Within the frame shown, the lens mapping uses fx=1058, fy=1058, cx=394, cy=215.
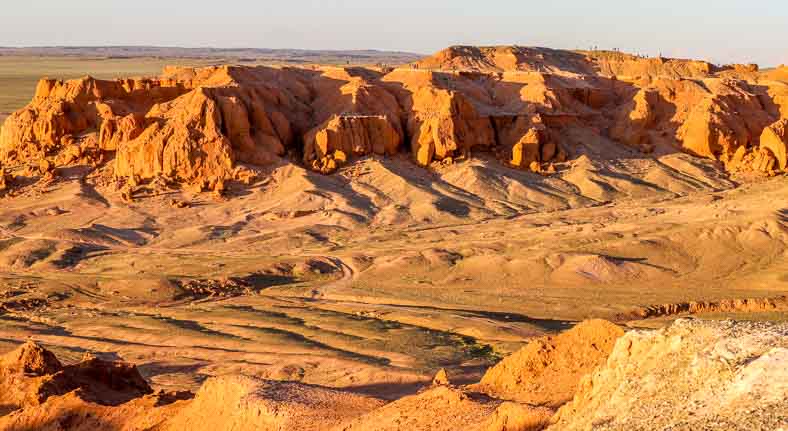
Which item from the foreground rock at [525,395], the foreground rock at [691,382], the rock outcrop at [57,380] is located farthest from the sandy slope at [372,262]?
the foreground rock at [691,382]

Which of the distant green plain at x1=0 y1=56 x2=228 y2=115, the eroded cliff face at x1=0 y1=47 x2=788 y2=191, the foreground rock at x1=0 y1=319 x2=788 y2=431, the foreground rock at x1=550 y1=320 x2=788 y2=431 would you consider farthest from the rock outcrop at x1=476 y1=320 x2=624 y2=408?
the distant green plain at x1=0 y1=56 x2=228 y2=115

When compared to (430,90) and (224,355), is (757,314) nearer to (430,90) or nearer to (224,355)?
(224,355)

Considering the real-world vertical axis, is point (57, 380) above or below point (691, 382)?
below

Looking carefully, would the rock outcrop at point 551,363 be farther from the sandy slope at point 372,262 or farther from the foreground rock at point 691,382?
the sandy slope at point 372,262

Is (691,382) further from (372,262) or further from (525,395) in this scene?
(372,262)

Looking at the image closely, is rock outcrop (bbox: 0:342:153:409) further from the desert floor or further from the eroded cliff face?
the eroded cliff face

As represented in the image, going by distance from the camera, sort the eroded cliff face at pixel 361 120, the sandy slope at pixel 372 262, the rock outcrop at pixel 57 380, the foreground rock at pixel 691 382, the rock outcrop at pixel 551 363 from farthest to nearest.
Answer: the eroded cliff face at pixel 361 120 < the sandy slope at pixel 372 262 < the rock outcrop at pixel 57 380 < the rock outcrop at pixel 551 363 < the foreground rock at pixel 691 382

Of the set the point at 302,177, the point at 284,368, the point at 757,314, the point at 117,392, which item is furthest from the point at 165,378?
the point at 302,177

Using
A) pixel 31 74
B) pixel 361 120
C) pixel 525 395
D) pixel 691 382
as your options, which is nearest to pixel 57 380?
pixel 525 395
